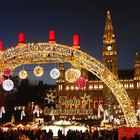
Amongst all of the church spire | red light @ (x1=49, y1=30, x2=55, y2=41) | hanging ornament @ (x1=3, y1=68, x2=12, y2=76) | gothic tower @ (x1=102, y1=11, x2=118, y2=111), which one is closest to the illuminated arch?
red light @ (x1=49, y1=30, x2=55, y2=41)

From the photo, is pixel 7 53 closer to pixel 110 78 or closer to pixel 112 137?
pixel 110 78

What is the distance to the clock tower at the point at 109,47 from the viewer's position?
273 feet

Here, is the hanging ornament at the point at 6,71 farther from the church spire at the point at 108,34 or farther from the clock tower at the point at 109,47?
the church spire at the point at 108,34

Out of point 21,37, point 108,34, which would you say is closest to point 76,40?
point 21,37

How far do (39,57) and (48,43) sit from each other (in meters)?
1.64

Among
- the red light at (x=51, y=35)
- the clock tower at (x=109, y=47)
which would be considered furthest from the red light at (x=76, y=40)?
the clock tower at (x=109, y=47)

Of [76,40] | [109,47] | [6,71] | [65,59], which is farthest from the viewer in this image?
[109,47]

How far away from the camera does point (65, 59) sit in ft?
79.8

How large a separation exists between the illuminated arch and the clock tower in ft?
193

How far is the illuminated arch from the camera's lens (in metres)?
23.5

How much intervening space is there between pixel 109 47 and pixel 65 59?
60.2 metres

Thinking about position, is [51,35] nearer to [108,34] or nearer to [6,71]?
[6,71]

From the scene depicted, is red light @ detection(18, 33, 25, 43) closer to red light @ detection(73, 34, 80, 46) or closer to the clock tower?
red light @ detection(73, 34, 80, 46)

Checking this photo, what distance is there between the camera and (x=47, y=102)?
7000 centimetres
